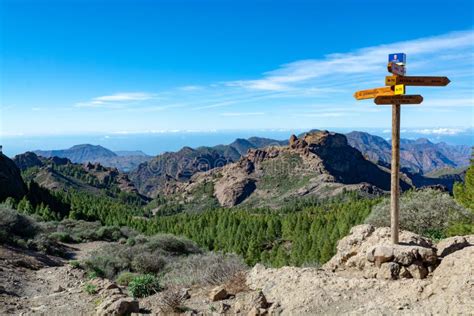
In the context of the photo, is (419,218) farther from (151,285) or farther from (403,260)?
(151,285)

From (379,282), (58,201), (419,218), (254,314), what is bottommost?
(58,201)

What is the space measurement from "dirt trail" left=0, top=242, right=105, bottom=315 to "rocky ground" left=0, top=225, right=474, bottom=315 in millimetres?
69

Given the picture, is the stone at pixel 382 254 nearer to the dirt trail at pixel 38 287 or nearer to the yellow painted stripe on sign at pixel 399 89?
the yellow painted stripe on sign at pixel 399 89

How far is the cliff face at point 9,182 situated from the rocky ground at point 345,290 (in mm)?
74029

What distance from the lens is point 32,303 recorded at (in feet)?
46.4

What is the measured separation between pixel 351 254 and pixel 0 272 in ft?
54.2

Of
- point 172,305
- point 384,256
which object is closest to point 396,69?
point 384,256

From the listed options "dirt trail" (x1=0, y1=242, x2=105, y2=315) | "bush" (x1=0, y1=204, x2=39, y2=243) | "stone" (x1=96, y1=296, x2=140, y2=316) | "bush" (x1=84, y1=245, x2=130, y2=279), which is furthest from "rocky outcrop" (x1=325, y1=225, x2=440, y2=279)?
"bush" (x1=0, y1=204, x2=39, y2=243)

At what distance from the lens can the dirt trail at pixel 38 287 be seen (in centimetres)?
1292

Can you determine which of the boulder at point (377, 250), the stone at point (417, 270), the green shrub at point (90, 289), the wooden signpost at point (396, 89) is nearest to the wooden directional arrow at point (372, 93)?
the wooden signpost at point (396, 89)

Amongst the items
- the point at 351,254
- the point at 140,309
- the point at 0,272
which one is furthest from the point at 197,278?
the point at 0,272

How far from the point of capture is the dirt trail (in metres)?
12.9

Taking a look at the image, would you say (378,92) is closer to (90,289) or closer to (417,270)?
(417,270)

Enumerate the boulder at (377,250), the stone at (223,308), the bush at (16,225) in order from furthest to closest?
the bush at (16,225)
the boulder at (377,250)
the stone at (223,308)
